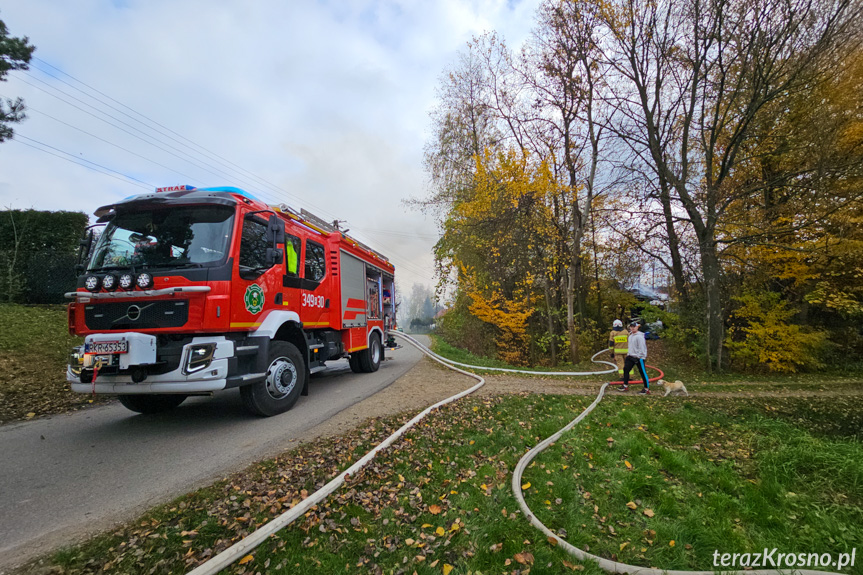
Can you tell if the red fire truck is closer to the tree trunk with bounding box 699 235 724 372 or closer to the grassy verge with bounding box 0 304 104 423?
the grassy verge with bounding box 0 304 104 423

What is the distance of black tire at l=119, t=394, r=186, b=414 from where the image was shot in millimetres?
5758

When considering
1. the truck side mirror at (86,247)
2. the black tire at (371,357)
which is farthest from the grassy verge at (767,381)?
the truck side mirror at (86,247)

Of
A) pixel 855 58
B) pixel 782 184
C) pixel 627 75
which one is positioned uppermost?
pixel 627 75

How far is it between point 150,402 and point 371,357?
211 inches

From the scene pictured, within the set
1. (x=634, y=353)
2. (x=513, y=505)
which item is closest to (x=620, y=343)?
(x=634, y=353)

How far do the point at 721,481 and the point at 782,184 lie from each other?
12.3 meters

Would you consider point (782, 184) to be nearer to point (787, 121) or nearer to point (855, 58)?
point (787, 121)

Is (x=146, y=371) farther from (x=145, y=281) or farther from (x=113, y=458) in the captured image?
(x=145, y=281)

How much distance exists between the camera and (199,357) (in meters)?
4.72

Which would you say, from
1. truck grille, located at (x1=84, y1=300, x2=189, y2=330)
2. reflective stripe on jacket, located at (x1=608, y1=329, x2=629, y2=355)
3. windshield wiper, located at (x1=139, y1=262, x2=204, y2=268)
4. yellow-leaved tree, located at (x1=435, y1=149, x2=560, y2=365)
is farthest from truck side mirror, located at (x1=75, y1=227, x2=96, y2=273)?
yellow-leaved tree, located at (x1=435, y1=149, x2=560, y2=365)

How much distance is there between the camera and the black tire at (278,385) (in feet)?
18.1

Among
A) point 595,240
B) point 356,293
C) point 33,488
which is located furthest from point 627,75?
point 33,488

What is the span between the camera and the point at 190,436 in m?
4.87

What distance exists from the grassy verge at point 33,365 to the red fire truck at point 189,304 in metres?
1.68
